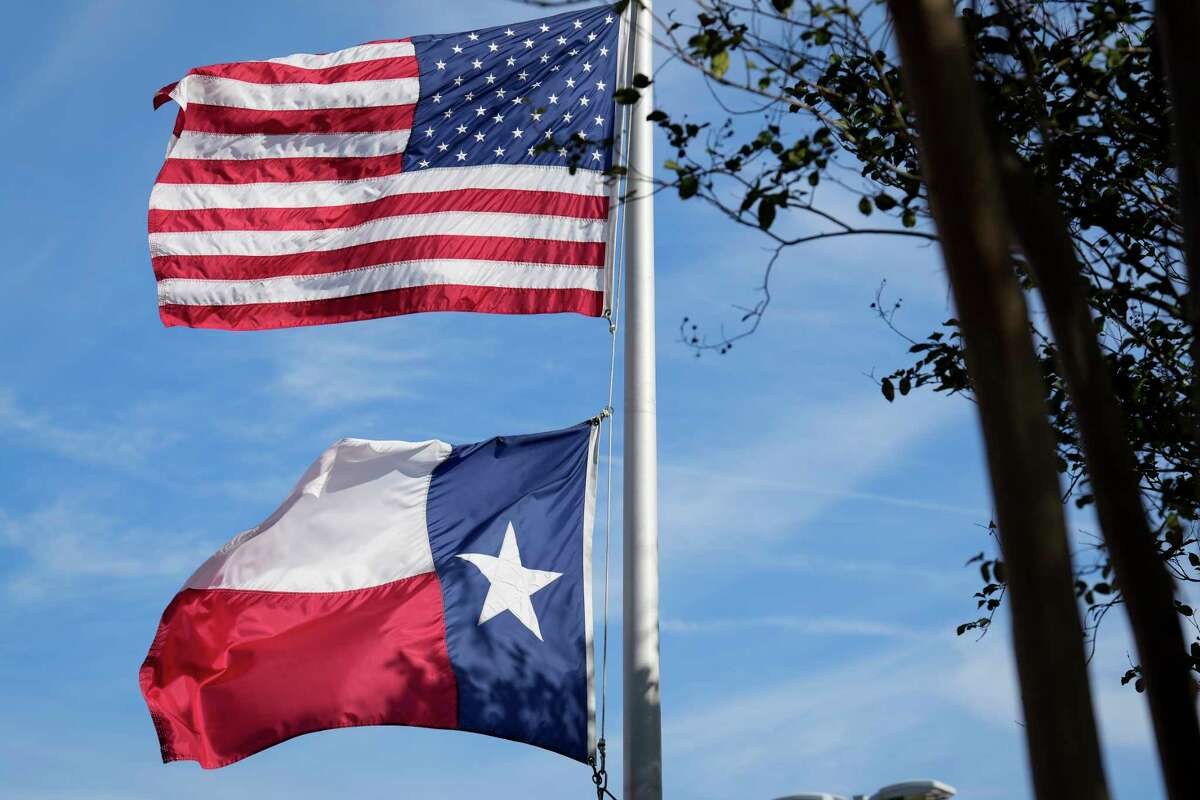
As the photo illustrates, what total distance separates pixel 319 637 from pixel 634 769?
2.91 m

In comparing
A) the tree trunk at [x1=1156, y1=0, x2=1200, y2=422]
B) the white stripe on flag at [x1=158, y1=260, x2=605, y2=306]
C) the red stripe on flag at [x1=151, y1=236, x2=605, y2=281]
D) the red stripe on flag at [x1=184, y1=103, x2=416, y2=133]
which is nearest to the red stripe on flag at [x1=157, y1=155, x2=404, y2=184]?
the red stripe on flag at [x1=184, y1=103, x2=416, y2=133]

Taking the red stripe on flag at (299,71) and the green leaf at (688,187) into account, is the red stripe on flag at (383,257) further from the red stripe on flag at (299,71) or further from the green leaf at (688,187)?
the green leaf at (688,187)

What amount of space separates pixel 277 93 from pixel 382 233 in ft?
6.57

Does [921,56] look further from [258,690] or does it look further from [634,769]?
[258,690]

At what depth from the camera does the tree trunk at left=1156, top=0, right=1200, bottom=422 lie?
5.02 m

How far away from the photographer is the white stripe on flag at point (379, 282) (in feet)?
36.9

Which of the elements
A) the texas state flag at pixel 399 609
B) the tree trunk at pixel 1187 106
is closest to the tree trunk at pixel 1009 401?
the tree trunk at pixel 1187 106

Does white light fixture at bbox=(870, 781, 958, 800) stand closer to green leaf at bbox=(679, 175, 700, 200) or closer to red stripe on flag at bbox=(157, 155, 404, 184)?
green leaf at bbox=(679, 175, 700, 200)

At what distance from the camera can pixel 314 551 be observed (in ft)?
36.3

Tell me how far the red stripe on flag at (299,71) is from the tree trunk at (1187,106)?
8587 mm

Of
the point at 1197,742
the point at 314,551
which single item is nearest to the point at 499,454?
the point at 314,551

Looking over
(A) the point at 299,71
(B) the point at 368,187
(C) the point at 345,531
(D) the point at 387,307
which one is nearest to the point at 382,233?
(B) the point at 368,187

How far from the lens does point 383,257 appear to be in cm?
1166

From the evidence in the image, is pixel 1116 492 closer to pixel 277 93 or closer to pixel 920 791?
pixel 920 791
